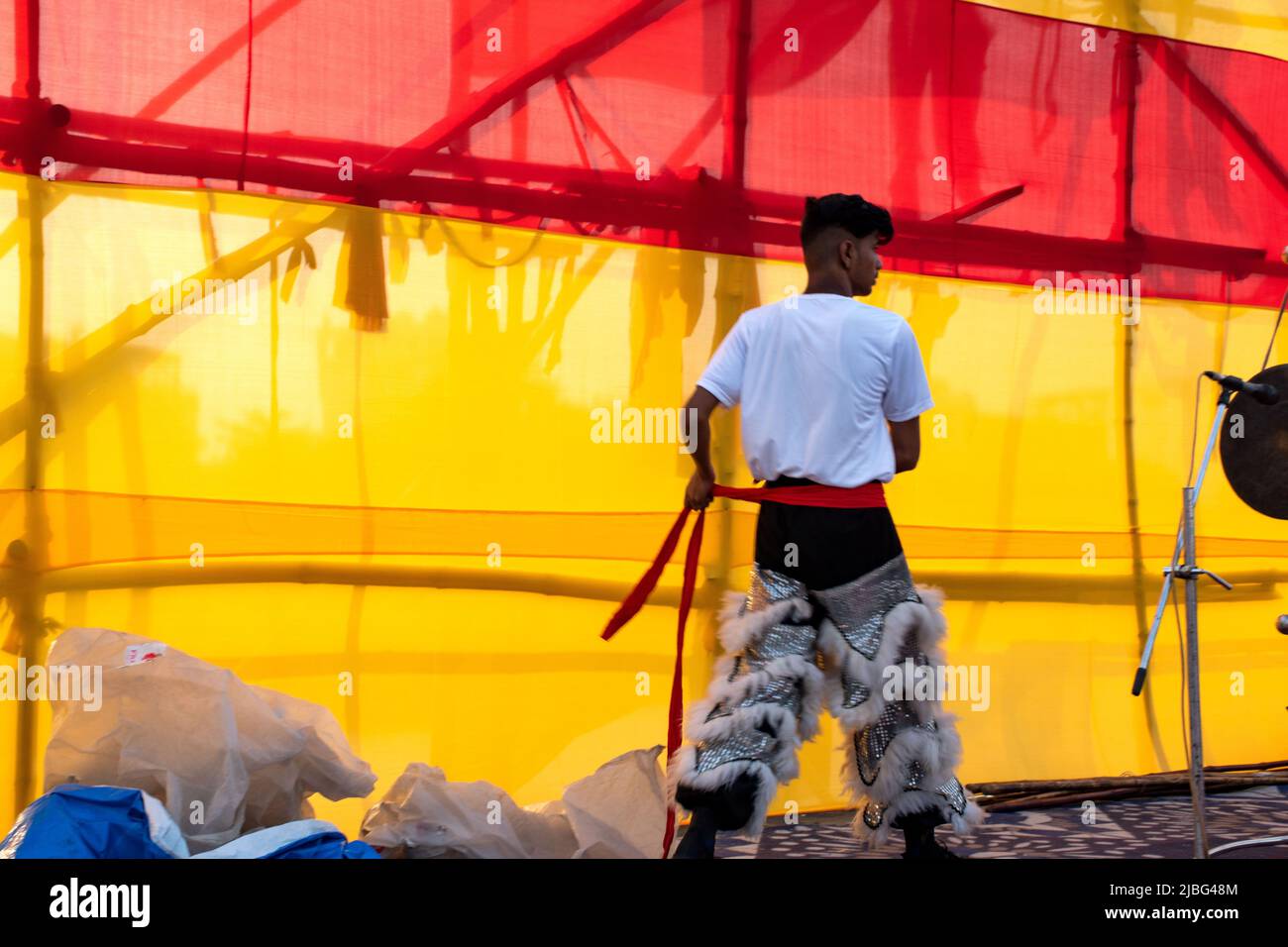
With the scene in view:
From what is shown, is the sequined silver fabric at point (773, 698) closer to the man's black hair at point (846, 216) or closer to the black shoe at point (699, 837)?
the black shoe at point (699, 837)

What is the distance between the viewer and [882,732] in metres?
3.45

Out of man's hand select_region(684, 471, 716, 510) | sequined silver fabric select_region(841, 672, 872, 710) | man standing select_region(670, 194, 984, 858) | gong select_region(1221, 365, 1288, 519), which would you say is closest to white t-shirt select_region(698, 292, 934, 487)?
man standing select_region(670, 194, 984, 858)

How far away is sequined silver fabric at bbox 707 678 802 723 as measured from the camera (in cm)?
333

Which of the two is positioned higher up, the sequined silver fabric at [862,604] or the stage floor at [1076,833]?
the sequined silver fabric at [862,604]

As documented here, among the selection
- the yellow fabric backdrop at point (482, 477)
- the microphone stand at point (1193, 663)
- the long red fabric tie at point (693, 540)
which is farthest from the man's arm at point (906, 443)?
the yellow fabric backdrop at point (482, 477)

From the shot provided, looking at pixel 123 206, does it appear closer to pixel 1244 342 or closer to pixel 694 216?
pixel 694 216

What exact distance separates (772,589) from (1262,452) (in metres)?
1.66

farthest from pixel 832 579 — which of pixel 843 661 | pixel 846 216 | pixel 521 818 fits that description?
pixel 521 818

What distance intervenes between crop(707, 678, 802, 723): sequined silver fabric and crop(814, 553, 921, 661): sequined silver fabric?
19 cm

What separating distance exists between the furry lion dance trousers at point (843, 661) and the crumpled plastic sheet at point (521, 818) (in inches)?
15.6

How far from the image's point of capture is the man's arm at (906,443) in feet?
11.7

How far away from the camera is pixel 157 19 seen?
3766 mm

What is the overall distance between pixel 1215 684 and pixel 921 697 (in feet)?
6.42
